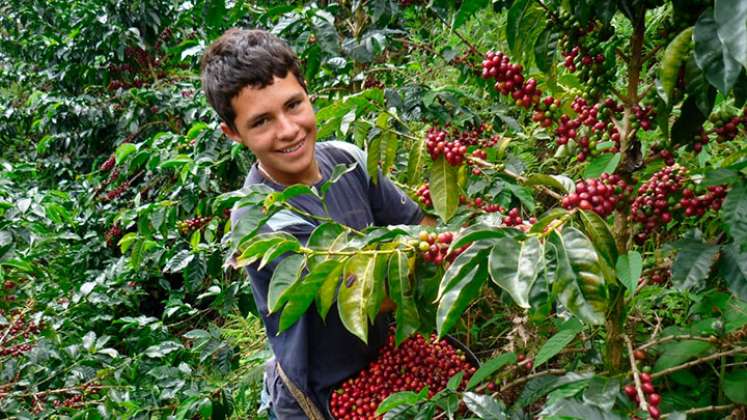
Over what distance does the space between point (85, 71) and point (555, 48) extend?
14.3 ft

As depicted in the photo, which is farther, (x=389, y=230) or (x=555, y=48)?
(x=555, y=48)

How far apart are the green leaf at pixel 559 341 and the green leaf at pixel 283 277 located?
569 millimetres

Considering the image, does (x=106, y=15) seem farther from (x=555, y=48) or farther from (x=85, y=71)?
(x=555, y=48)

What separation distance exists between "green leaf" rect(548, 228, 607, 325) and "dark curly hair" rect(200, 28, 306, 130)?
A: 0.99 m

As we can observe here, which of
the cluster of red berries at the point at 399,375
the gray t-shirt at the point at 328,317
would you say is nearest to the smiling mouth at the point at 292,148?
the gray t-shirt at the point at 328,317

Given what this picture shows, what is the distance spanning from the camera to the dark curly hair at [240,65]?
156cm

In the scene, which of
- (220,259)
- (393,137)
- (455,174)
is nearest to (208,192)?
(220,259)

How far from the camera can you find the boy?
5.10 feet

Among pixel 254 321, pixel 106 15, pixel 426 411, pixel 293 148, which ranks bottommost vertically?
pixel 254 321

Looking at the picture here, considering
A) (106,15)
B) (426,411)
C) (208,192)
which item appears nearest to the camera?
(426,411)

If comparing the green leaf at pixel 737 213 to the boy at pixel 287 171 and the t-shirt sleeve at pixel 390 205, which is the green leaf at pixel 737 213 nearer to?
the boy at pixel 287 171

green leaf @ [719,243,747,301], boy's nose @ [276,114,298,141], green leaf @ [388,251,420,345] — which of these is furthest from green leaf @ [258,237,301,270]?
green leaf @ [719,243,747,301]

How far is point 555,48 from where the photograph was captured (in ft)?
3.92

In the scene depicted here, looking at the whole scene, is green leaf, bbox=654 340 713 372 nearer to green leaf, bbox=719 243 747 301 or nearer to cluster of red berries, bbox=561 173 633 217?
green leaf, bbox=719 243 747 301
